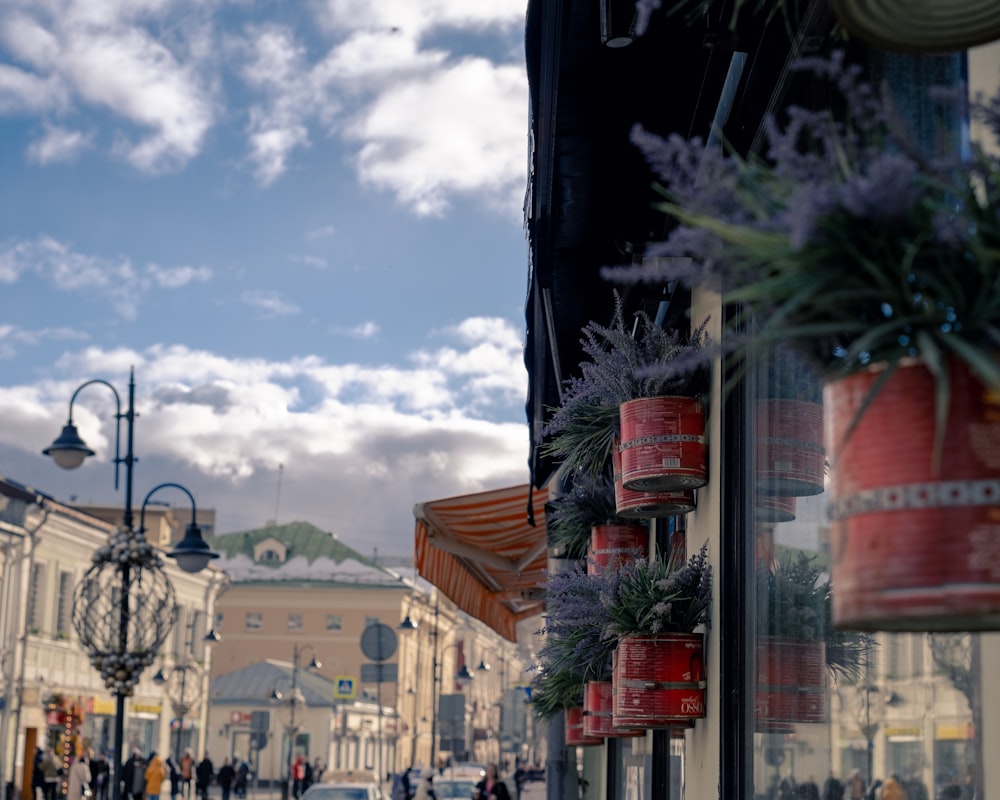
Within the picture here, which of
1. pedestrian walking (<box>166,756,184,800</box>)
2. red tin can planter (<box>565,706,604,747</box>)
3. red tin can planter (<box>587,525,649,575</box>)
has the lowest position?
pedestrian walking (<box>166,756,184,800</box>)

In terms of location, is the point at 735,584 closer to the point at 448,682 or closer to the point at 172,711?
the point at 172,711

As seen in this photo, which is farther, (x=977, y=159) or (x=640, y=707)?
(x=640, y=707)

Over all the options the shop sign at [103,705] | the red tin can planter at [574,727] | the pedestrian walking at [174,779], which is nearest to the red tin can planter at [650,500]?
the red tin can planter at [574,727]

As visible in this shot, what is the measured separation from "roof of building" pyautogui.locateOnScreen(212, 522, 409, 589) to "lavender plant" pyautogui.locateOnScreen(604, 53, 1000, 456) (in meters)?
75.0

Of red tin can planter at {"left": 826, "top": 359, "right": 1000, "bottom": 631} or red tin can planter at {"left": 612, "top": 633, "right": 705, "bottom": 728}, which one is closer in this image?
red tin can planter at {"left": 826, "top": 359, "right": 1000, "bottom": 631}

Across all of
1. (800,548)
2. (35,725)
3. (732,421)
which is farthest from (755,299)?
(35,725)

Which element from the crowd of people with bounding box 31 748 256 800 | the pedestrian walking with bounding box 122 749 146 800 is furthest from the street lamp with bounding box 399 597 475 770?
the pedestrian walking with bounding box 122 749 146 800

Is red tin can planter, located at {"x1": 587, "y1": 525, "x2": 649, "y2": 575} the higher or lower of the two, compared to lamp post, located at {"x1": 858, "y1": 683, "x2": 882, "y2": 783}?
higher

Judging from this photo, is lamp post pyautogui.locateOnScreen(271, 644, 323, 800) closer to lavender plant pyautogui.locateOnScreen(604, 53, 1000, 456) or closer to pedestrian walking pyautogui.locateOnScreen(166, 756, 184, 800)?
pedestrian walking pyautogui.locateOnScreen(166, 756, 184, 800)

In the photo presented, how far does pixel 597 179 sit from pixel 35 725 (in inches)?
1381

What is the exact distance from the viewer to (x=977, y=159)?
162cm

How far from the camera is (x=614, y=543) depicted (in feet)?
20.9

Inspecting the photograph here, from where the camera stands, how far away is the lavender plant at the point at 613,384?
448cm

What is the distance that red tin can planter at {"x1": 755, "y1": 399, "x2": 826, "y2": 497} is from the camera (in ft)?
11.3
